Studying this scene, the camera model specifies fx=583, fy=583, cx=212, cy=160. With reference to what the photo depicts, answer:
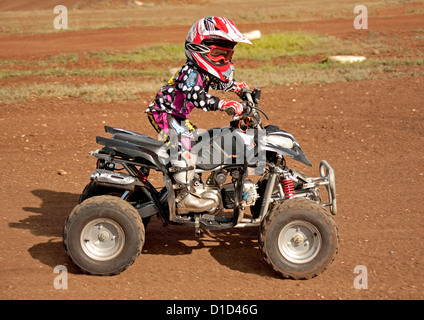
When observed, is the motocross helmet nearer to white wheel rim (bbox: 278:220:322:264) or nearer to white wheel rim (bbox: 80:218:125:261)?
white wheel rim (bbox: 278:220:322:264)

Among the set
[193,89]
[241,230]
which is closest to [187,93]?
[193,89]

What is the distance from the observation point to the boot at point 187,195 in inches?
228

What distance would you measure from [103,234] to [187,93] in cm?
159

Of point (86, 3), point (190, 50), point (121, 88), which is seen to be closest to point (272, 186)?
point (190, 50)

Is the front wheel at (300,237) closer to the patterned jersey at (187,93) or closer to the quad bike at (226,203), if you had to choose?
the quad bike at (226,203)

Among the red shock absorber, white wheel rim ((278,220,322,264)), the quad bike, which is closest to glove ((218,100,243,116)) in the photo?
the quad bike

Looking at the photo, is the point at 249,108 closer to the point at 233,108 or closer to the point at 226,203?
the point at 233,108

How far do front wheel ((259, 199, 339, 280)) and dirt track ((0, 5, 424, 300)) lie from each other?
0.54 ft

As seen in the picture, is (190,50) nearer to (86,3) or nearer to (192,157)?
(192,157)

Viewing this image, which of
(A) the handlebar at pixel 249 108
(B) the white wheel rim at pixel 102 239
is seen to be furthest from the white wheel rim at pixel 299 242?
(B) the white wheel rim at pixel 102 239

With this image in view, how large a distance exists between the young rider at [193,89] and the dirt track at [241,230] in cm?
79

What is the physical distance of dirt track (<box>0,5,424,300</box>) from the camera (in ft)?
17.8

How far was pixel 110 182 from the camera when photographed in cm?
580

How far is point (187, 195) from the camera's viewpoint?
19.2 feet
